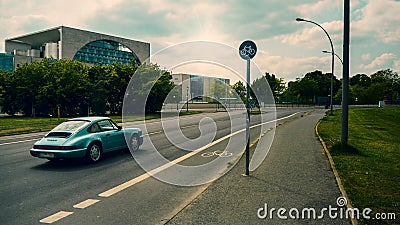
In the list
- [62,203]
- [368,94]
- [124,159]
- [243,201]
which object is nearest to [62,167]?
[124,159]

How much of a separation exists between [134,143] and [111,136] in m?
1.31

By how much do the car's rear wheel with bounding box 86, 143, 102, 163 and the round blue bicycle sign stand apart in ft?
16.3

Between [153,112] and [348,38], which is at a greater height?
[348,38]

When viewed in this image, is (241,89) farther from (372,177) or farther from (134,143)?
(372,177)

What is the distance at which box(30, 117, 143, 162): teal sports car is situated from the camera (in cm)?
945

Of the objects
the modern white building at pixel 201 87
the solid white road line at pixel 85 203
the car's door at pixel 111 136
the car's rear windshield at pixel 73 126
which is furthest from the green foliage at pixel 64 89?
the solid white road line at pixel 85 203

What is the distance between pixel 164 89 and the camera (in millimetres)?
43812

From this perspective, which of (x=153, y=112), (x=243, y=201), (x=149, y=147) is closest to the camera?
(x=243, y=201)

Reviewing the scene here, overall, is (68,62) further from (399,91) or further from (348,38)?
(399,91)

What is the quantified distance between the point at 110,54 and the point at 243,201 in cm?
8171

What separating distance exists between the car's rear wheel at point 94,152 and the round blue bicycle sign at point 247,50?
4960mm

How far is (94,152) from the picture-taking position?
10086 mm

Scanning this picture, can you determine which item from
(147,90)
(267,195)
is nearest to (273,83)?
(147,90)

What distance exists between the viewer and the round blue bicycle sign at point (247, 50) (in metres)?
7.87
